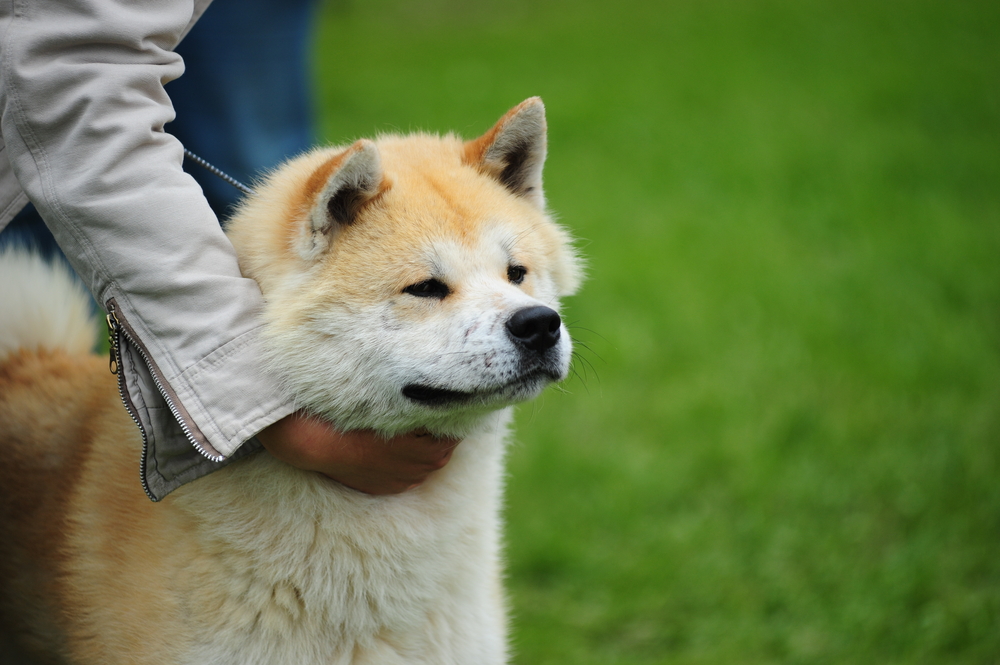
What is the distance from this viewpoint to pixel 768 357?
5.15 meters

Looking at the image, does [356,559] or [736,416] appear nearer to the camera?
[356,559]

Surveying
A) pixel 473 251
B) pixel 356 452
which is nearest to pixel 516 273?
pixel 473 251

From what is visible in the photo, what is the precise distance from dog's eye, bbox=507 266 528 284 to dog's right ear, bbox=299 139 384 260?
411 millimetres

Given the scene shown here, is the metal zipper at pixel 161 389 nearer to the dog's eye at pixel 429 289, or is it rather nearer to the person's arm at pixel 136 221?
the person's arm at pixel 136 221

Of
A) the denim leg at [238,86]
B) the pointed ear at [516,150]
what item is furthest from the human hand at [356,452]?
the denim leg at [238,86]

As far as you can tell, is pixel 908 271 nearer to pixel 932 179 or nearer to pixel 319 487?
pixel 932 179

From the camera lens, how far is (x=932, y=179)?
7.10m

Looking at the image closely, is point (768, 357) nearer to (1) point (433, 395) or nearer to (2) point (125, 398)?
(1) point (433, 395)

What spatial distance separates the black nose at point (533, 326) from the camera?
75.5 inches

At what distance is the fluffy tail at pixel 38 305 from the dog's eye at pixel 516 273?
4.40ft

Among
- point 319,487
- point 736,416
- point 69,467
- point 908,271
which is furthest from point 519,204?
point 908,271

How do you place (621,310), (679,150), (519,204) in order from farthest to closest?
(679,150) < (621,310) < (519,204)

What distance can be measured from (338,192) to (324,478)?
72 centimetres

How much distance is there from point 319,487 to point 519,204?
→ 101 cm
